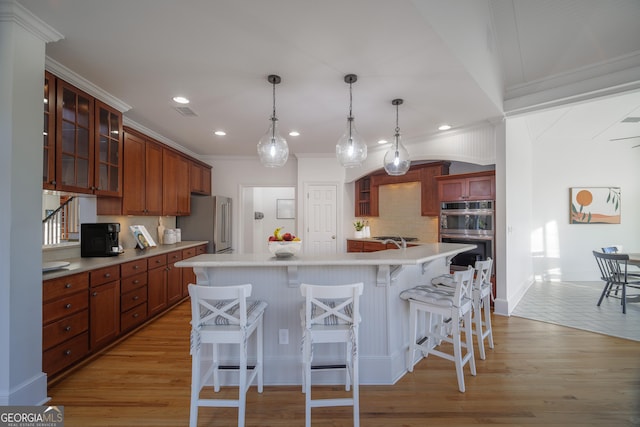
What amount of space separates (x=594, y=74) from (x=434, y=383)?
3.56 meters

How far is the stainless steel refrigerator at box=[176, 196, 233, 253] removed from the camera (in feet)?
16.7

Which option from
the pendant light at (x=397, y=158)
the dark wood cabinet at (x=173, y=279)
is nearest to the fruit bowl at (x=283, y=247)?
the pendant light at (x=397, y=158)

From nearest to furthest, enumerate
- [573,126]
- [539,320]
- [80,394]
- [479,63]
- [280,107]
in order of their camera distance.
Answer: [80,394], [479,63], [280,107], [539,320], [573,126]

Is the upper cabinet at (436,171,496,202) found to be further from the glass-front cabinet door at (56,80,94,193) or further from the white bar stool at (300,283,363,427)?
the glass-front cabinet door at (56,80,94,193)

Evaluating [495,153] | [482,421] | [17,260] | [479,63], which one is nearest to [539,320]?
[495,153]

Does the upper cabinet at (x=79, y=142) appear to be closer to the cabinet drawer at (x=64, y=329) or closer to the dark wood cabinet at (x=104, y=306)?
the dark wood cabinet at (x=104, y=306)

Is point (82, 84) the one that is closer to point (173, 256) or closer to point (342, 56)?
point (173, 256)

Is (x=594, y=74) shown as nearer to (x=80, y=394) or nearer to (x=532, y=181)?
(x=532, y=181)

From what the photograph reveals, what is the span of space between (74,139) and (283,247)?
228 cm

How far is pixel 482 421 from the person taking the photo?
1.84 m

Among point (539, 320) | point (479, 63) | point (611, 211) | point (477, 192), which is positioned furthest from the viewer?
point (611, 211)

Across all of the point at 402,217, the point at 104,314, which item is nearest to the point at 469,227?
the point at 402,217

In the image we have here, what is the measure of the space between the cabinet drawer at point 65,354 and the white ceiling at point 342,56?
2353 millimetres

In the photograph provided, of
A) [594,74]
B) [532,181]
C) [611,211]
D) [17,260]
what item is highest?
[594,74]
